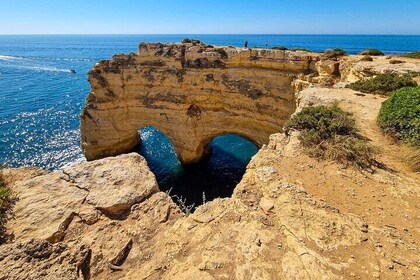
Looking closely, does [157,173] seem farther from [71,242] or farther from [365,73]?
[71,242]

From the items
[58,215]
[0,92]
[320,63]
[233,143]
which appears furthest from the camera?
[0,92]

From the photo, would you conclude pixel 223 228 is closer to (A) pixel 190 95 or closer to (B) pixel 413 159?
(B) pixel 413 159

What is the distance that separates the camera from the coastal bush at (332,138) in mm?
8094

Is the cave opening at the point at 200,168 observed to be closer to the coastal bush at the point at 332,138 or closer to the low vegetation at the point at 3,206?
the coastal bush at the point at 332,138

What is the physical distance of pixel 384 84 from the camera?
14969 mm

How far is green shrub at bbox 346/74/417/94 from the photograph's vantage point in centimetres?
1459

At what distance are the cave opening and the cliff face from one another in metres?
→ 1.89

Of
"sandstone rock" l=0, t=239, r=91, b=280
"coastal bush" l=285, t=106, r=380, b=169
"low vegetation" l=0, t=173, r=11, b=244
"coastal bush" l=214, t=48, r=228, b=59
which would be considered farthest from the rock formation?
"coastal bush" l=214, t=48, r=228, b=59

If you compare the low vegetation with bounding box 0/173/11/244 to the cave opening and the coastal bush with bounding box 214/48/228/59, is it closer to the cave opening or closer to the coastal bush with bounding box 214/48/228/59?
the cave opening

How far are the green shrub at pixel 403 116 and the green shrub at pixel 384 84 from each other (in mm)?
4034

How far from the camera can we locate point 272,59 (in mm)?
22609

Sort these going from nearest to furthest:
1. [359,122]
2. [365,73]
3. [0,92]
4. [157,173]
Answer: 1. [359,122]
2. [365,73]
3. [157,173]
4. [0,92]

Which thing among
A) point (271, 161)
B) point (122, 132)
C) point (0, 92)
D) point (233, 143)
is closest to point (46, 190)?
point (271, 161)

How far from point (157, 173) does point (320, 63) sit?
18112 mm
